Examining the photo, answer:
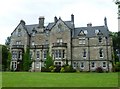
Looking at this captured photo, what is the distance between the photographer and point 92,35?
51.8 m

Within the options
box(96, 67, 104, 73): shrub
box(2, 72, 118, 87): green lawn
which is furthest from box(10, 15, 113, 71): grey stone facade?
box(2, 72, 118, 87): green lawn

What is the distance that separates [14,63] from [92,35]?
1985 centimetres

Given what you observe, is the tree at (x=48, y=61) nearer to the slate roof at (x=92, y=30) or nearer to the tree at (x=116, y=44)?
the slate roof at (x=92, y=30)

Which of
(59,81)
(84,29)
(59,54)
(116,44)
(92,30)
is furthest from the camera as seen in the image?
(116,44)

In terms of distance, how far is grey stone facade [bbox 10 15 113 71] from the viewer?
50.6m

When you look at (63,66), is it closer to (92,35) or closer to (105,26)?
(92,35)

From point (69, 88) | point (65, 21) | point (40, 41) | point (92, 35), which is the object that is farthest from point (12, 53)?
point (69, 88)

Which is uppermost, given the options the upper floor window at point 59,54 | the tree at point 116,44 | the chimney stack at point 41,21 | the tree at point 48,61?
the chimney stack at point 41,21

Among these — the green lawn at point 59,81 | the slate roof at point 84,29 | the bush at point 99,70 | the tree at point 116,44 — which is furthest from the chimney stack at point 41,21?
the green lawn at point 59,81

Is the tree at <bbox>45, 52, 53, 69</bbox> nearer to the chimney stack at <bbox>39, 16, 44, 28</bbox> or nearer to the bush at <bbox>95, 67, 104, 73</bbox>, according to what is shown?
the chimney stack at <bbox>39, 16, 44, 28</bbox>

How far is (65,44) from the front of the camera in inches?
2036

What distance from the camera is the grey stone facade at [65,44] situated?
5056cm

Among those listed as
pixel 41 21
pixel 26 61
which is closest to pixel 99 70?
pixel 26 61

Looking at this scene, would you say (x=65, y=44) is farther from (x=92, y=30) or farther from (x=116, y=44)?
(x=116, y=44)
